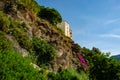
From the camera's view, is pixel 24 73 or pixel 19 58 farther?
pixel 19 58

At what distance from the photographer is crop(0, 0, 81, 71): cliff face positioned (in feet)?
147

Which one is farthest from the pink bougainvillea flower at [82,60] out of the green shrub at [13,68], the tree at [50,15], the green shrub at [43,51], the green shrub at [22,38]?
the green shrub at [13,68]

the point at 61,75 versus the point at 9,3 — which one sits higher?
the point at 9,3

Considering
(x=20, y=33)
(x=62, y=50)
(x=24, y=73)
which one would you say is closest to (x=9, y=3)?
(x=20, y=33)

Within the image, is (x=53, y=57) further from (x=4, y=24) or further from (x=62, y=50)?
(x=4, y=24)

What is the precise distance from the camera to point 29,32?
160 feet

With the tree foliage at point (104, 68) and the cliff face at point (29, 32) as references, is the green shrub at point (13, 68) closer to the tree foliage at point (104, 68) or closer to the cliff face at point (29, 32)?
the cliff face at point (29, 32)

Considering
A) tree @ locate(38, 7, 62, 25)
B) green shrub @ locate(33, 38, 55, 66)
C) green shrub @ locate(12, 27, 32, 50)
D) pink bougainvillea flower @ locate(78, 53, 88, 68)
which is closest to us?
green shrub @ locate(12, 27, 32, 50)

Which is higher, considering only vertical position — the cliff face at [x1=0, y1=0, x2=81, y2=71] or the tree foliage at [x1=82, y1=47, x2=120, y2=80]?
the cliff face at [x1=0, y1=0, x2=81, y2=71]

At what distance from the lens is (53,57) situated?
5022 centimetres

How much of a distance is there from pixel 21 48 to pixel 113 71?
11279 millimetres

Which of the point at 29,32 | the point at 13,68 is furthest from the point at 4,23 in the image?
the point at 13,68

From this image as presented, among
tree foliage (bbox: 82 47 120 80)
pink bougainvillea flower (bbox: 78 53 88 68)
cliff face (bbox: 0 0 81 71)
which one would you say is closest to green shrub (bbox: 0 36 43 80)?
cliff face (bbox: 0 0 81 71)

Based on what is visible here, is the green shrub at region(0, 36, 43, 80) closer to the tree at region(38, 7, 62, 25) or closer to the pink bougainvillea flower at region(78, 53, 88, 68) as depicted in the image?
the pink bougainvillea flower at region(78, 53, 88, 68)
